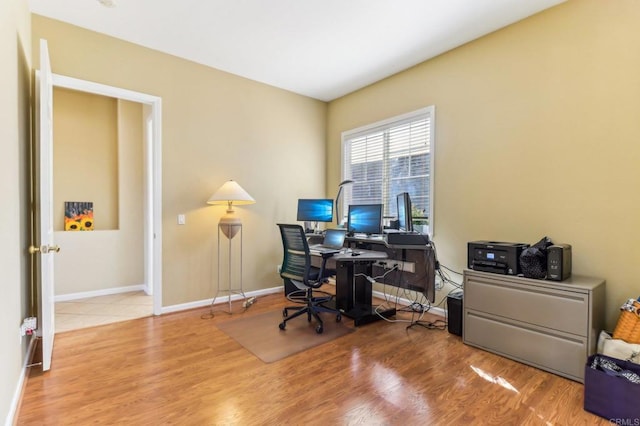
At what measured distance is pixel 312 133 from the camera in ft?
16.3

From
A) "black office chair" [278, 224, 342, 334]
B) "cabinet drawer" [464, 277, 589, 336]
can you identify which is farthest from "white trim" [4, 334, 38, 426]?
"cabinet drawer" [464, 277, 589, 336]

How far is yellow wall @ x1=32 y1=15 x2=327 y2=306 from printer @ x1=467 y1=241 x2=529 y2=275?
264cm

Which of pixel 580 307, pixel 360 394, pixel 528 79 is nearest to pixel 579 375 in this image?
pixel 580 307

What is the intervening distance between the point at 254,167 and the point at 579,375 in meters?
3.90

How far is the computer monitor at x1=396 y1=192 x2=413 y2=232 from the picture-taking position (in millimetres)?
3275

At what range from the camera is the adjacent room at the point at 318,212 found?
202 centimetres

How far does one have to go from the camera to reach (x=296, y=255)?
10.5 feet

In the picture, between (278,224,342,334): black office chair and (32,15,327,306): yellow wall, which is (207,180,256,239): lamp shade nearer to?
(32,15,327,306): yellow wall

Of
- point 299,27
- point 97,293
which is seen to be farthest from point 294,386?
point 97,293

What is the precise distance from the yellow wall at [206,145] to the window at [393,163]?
736 mm

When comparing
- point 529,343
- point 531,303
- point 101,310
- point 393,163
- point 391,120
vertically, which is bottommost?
point 101,310

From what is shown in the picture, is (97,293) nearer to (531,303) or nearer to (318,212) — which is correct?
(318,212)

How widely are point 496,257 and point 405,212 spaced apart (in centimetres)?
98

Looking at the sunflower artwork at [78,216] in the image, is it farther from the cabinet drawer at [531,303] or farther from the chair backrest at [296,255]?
the cabinet drawer at [531,303]
